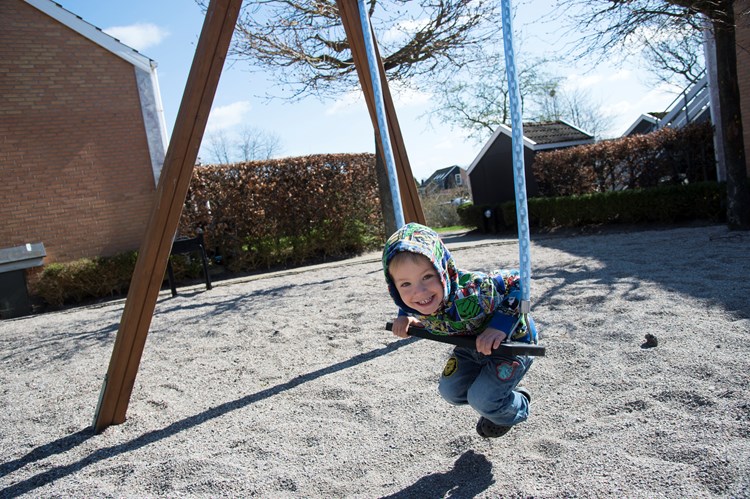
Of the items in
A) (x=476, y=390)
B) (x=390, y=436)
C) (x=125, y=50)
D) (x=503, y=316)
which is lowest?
(x=390, y=436)

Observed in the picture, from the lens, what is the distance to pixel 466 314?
7.39 feet

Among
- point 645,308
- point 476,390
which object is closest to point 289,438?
point 476,390

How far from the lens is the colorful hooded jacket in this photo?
7.04 ft

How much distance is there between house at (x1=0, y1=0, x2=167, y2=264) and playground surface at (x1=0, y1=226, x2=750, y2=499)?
5647 mm

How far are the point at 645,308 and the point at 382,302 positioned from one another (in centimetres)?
266

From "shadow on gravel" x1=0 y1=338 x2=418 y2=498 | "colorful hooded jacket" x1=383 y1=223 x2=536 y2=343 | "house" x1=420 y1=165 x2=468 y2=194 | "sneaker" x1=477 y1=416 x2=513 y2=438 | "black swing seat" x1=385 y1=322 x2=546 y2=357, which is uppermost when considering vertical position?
"house" x1=420 y1=165 x2=468 y2=194

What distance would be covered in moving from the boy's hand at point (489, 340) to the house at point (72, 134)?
34.8 feet

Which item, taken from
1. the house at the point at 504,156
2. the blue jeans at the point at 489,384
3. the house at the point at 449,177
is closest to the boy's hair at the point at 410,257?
the blue jeans at the point at 489,384

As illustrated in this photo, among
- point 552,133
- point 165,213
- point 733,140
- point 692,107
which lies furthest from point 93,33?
point 692,107

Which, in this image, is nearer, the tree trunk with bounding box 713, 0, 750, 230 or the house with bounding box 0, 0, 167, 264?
the tree trunk with bounding box 713, 0, 750, 230

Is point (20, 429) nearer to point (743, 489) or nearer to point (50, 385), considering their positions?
point (50, 385)

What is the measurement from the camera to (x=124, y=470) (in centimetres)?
265

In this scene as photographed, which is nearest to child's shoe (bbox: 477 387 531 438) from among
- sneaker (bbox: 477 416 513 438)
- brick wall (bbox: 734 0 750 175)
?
sneaker (bbox: 477 416 513 438)

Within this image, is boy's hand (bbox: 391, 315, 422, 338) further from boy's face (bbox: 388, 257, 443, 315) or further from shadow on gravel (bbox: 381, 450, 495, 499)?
shadow on gravel (bbox: 381, 450, 495, 499)
